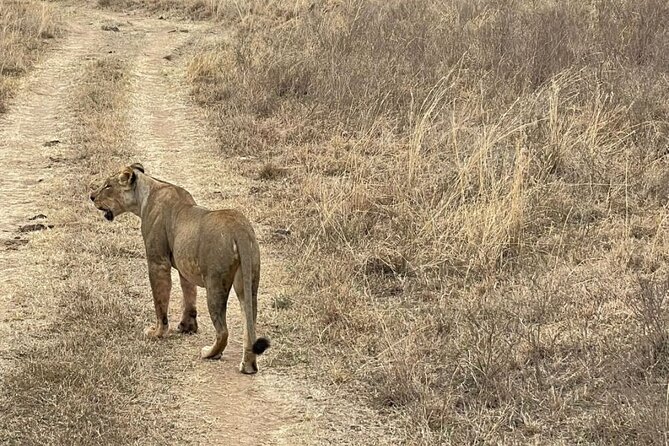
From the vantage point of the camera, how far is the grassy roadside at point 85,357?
4695 mm

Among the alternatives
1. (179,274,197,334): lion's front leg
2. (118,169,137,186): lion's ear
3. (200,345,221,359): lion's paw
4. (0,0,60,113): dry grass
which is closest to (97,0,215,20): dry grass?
(0,0,60,113): dry grass

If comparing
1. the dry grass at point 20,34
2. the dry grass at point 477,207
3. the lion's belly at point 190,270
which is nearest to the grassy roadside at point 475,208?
the dry grass at point 477,207

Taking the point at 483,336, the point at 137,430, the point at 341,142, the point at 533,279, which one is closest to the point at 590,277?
the point at 533,279

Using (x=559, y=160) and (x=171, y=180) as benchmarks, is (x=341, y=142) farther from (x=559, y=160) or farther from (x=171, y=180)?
(x=559, y=160)

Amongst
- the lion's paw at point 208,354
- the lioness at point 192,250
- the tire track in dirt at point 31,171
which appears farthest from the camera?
the tire track in dirt at point 31,171

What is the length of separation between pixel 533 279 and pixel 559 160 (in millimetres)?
2558

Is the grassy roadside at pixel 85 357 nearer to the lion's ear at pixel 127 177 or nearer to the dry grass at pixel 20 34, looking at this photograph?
the lion's ear at pixel 127 177

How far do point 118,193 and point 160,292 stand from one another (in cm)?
98

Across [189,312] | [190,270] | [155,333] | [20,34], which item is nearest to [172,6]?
[20,34]

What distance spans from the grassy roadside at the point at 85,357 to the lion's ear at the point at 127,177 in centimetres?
89

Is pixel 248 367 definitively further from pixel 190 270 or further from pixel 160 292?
pixel 160 292

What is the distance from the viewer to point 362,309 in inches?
242

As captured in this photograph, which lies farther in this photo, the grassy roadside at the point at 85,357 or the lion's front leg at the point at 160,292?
the lion's front leg at the point at 160,292

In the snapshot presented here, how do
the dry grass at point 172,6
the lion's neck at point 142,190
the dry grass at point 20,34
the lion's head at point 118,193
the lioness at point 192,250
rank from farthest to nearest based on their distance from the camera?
1. the dry grass at point 172,6
2. the dry grass at point 20,34
3. the lion's head at point 118,193
4. the lion's neck at point 142,190
5. the lioness at point 192,250
